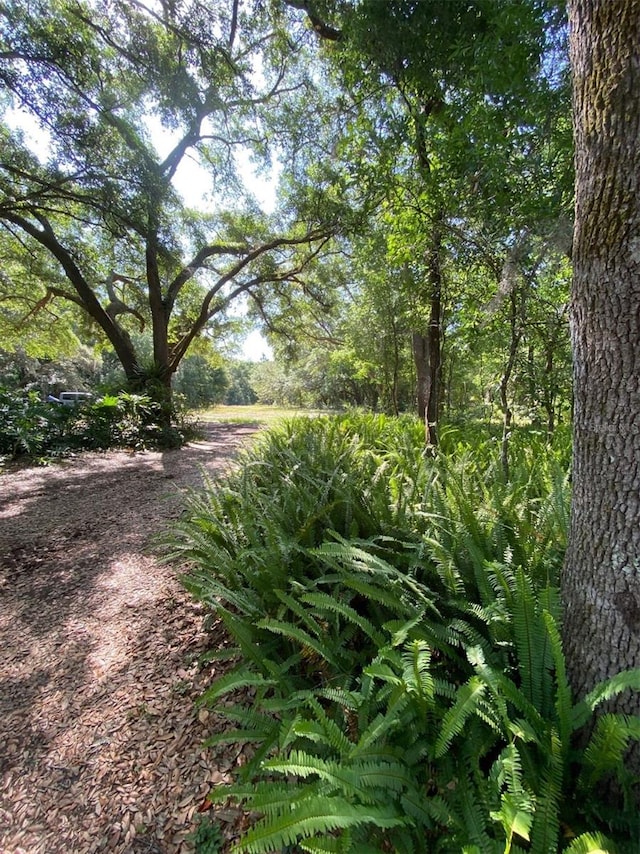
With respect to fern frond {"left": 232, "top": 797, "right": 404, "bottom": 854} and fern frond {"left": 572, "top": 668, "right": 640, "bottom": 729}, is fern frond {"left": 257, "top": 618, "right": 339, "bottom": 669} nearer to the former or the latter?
fern frond {"left": 232, "top": 797, "right": 404, "bottom": 854}

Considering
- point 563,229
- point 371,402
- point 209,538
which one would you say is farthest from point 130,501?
point 371,402

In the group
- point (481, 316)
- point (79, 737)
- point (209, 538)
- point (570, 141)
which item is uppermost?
point (570, 141)

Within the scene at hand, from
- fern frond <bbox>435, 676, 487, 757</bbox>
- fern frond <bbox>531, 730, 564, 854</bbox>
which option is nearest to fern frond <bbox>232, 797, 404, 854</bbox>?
fern frond <bbox>435, 676, 487, 757</bbox>

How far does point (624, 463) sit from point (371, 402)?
1963 cm

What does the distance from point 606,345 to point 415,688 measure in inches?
44.1

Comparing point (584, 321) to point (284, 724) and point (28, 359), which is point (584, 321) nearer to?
point (284, 724)

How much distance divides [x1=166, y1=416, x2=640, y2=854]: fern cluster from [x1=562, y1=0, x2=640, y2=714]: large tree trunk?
0.14 meters

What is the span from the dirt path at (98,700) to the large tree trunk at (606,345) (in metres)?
1.31

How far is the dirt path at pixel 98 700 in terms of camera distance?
117 centimetres

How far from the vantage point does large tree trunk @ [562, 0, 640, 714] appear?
0.92 m

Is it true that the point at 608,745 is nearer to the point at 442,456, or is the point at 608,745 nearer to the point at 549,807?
the point at 549,807

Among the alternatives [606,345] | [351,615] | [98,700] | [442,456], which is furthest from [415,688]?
[442,456]

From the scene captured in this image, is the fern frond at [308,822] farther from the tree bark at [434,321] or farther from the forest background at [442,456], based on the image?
the tree bark at [434,321]

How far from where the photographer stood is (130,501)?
415 cm
